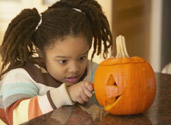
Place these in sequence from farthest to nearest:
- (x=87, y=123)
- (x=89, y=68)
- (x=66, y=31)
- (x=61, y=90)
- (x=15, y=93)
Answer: (x=89, y=68) → (x=66, y=31) → (x=15, y=93) → (x=61, y=90) → (x=87, y=123)

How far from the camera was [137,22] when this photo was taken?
14.0 feet

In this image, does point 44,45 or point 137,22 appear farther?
point 137,22

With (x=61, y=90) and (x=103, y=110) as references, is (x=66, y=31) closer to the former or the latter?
(x=61, y=90)

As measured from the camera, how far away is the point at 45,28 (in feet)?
5.35

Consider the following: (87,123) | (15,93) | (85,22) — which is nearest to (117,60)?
(87,123)

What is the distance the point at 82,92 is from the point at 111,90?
0.18m

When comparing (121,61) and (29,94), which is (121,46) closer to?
(121,61)

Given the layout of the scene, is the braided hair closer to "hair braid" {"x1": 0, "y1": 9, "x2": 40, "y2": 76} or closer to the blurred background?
"hair braid" {"x1": 0, "y1": 9, "x2": 40, "y2": 76}

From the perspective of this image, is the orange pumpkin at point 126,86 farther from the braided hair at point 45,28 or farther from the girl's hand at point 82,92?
the braided hair at point 45,28

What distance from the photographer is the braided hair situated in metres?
1.59

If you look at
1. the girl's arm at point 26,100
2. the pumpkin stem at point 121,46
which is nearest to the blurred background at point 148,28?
the girl's arm at point 26,100

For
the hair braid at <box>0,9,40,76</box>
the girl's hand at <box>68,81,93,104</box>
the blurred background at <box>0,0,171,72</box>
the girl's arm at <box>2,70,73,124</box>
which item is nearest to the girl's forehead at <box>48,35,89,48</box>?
the hair braid at <box>0,9,40,76</box>

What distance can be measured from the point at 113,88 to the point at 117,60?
8 cm

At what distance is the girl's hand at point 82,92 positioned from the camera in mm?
1187
